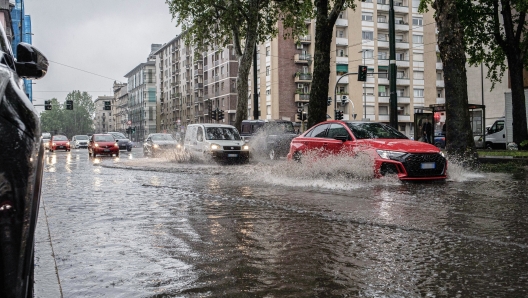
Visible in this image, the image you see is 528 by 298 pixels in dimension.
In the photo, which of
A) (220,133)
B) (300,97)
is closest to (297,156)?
(220,133)

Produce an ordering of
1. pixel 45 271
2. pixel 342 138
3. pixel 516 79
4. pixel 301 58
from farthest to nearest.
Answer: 1. pixel 301 58
2. pixel 516 79
3. pixel 342 138
4. pixel 45 271

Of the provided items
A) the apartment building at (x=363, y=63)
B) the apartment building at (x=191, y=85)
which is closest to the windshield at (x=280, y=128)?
the apartment building at (x=363, y=63)

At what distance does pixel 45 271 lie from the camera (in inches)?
169

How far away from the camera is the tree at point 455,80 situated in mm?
15398

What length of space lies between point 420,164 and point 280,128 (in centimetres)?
1727

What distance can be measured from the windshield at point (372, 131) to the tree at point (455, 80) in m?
3.07

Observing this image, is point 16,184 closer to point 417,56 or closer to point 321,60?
point 321,60

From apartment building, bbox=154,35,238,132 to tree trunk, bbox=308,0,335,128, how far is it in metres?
50.8

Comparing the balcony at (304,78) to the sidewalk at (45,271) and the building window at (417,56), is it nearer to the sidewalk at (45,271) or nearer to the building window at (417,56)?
the building window at (417,56)

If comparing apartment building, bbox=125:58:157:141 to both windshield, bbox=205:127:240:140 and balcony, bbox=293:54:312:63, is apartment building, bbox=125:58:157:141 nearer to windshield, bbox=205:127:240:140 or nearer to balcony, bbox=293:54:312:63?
balcony, bbox=293:54:312:63

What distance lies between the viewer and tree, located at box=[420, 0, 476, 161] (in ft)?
50.5

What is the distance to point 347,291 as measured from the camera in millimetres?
3830

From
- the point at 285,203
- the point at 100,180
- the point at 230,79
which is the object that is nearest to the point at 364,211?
the point at 285,203

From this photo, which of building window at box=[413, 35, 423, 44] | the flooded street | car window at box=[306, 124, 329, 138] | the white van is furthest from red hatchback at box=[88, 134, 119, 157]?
building window at box=[413, 35, 423, 44]
